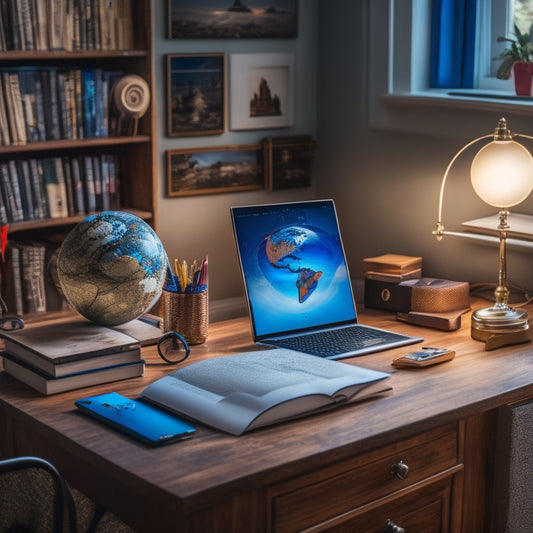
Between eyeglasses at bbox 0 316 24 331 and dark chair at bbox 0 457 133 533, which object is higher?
eyeglasses at bbox 0 316 24 331

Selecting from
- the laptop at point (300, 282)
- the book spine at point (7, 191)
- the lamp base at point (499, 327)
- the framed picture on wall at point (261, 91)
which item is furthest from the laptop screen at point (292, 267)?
the framed picture on wall at point (261, 91)

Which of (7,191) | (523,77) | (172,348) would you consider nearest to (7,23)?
(7,191)

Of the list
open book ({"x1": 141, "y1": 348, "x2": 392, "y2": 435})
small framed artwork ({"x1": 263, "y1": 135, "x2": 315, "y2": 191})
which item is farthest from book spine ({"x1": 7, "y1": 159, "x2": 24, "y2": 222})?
open book ({"x1": 141, "y1": 348, "x2": 392, "y2": 435})

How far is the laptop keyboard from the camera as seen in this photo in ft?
7.73

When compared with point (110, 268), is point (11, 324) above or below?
below

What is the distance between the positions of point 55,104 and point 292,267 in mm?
1282

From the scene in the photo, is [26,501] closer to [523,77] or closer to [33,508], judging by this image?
[33,508]

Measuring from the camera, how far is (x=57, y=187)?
134 inches

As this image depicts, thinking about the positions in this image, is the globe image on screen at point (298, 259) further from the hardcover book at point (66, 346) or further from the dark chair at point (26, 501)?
the dark chair at point (26, 501)

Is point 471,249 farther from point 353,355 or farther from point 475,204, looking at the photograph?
point 353,355

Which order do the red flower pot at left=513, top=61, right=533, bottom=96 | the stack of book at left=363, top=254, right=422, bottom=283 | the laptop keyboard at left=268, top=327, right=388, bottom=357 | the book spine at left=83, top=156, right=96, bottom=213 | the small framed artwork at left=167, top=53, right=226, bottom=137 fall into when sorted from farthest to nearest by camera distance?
the small framed artwork at left=167, top=53, right=226, bottom=137
the book spine at left=83, top=156, right=96, bottom=213
the red flower pot at left=513, top=61, right=533, bottom=96
the stack of book at left=363, top=254, right=422, bottom=283
the laptop keyboard at left=268, top=327, right=388, bottom=357

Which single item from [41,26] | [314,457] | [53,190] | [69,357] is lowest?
[314,457]

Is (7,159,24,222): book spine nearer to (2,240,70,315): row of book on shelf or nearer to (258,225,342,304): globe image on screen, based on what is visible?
(2,240,70,315): row of book on shelf

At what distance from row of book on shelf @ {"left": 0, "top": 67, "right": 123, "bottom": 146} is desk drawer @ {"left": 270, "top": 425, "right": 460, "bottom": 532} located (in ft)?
6.18
